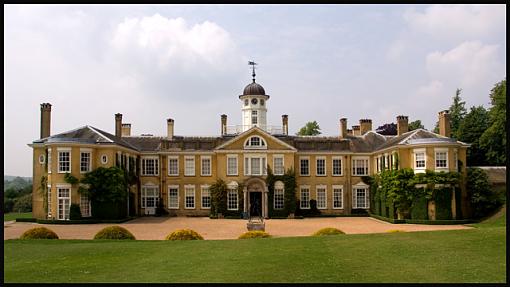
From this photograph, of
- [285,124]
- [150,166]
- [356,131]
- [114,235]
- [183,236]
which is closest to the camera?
[183,236]

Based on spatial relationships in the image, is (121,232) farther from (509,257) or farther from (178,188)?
(178,188)

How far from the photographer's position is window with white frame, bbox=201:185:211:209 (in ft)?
157

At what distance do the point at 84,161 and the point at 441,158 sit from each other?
2553 cm

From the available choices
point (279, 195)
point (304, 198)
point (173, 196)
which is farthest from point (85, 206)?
point (304, 198)

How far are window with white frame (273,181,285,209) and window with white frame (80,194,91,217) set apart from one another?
592 inches

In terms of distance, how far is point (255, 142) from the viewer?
46.7 m

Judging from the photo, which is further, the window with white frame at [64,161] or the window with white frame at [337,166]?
the window with white frame at [337,166]

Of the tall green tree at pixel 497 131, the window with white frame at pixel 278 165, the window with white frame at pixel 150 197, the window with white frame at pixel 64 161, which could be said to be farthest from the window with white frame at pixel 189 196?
the tall green tree at pixel 497 131

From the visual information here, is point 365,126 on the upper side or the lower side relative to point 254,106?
lower

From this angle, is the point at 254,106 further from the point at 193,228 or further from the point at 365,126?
the point at 193,228

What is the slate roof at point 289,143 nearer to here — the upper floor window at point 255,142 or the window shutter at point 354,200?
the upper floor window at point 255,142

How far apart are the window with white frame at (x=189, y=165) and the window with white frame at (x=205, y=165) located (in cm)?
79

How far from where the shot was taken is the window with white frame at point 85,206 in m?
39.2

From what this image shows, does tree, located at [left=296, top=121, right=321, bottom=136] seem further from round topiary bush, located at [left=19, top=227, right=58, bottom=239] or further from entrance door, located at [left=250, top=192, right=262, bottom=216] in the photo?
round topiary bush, located at [left=19, top=227, right=58, bottom=239]
